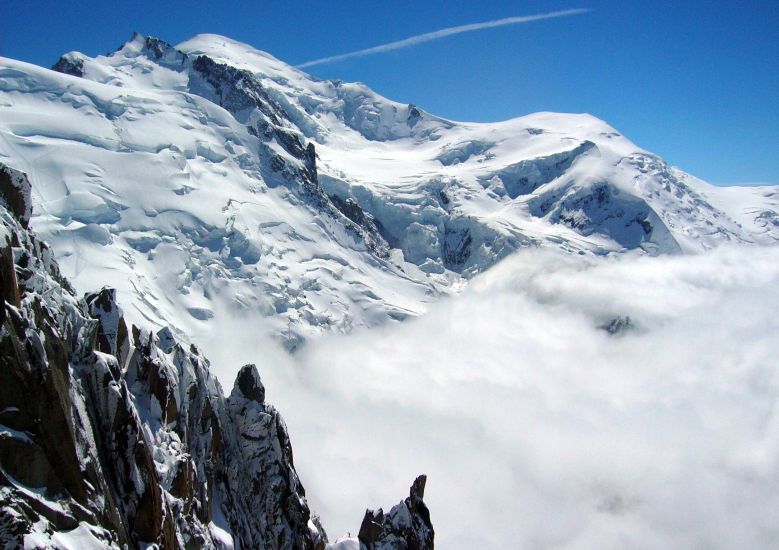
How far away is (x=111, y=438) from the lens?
32688mm

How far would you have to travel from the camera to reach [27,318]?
89.6ft

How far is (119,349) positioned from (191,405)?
352 inches

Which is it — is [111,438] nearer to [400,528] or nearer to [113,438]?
[113,438]

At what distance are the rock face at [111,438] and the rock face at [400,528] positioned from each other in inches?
248

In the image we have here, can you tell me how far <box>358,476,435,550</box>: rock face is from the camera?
56.7 m

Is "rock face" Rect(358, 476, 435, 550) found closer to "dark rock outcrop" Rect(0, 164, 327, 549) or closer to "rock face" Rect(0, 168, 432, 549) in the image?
"rock face" Rect(0, 168, 432, 549)

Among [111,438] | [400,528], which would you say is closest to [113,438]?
[111,438]

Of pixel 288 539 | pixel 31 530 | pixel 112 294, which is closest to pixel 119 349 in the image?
pixel 112 294

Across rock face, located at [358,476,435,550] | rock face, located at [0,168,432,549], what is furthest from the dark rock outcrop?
rock face, located at [358,476,435,550]

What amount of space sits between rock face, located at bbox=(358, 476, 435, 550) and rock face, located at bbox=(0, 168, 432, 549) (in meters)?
6.29

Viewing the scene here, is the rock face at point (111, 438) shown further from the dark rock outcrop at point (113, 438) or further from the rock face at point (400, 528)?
the rock face at point (400, 528)

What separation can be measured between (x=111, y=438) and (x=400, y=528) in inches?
1228

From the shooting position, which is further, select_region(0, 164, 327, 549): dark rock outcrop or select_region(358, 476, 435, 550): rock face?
select_region(358, 476, 435, 550): rock face

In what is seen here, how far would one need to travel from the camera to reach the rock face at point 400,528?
56.7 m
